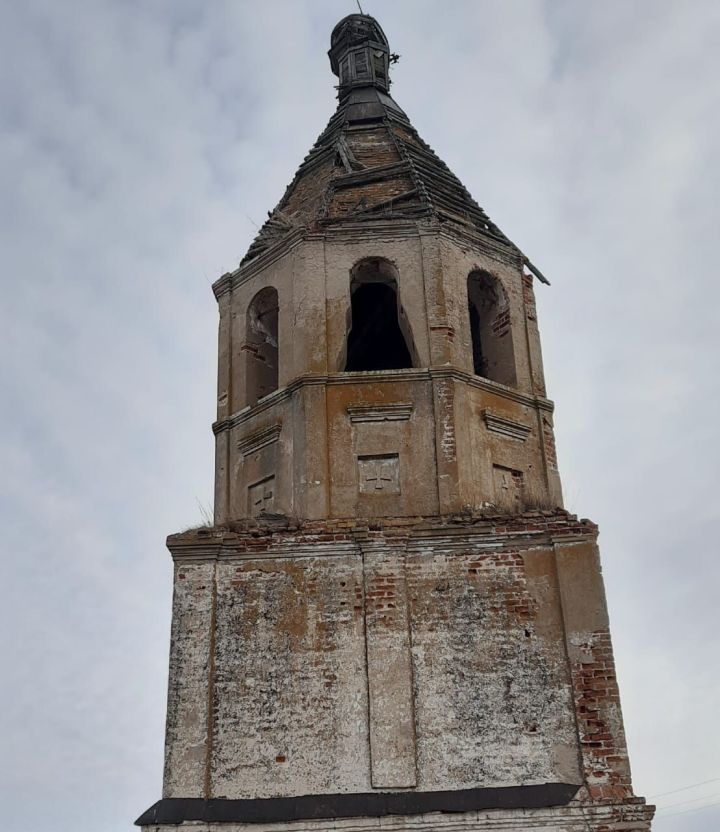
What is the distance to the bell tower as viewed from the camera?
9.16 m

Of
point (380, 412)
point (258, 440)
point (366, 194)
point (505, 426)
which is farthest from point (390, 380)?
point (366, 194)

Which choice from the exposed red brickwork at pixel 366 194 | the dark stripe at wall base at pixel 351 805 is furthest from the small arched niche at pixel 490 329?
the dark stripe at wall base at pixel 351 805

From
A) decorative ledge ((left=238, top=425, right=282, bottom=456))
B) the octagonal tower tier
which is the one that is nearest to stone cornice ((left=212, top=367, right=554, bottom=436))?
the octagonal tower tier

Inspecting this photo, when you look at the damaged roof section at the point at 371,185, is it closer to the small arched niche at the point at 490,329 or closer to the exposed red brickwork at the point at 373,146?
the exposed red brickwork at the point at 373,146

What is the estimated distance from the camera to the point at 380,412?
36.6 feet

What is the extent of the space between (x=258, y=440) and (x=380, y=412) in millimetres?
1377

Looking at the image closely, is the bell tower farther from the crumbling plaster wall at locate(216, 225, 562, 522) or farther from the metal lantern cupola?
the metal lantern cupola

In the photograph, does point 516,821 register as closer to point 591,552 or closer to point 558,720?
point 558,720

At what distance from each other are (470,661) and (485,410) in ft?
9.14

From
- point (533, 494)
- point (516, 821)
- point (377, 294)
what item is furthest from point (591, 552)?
point (377, 294)

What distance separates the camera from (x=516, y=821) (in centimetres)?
884

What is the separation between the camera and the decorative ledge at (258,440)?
11.5m

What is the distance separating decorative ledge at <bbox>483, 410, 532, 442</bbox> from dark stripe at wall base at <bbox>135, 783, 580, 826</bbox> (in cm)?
370

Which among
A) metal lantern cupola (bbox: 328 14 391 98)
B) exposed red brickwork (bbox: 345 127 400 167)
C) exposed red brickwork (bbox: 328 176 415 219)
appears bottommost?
exposed red brickwork (bbox: 328 176 415 219)
